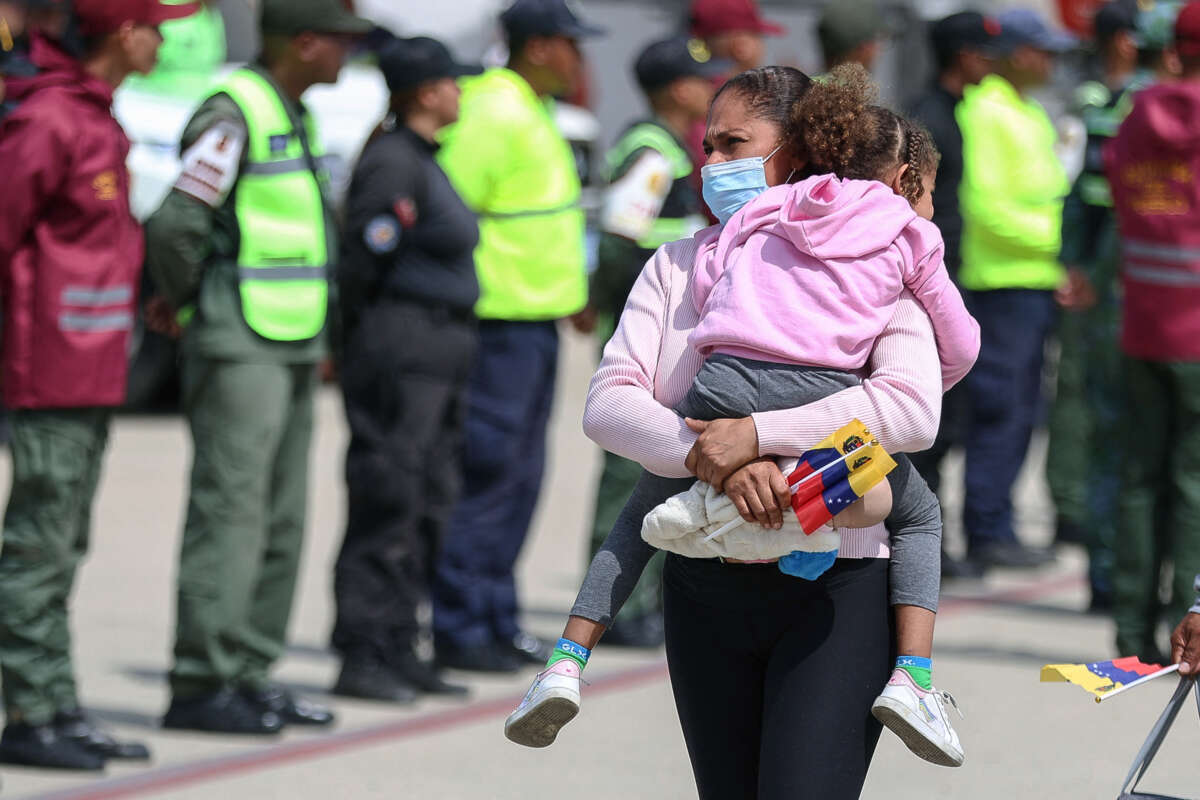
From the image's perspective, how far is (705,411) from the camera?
128 inches

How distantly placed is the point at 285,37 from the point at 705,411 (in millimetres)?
3236

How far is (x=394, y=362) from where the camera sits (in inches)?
250

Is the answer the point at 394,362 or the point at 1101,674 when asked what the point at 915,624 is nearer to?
the point at 1101,674

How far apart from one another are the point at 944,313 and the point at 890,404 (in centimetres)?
21

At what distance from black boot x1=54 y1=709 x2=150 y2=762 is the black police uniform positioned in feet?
3.43

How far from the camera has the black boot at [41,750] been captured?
538 cm

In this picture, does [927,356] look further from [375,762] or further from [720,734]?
[375,762]

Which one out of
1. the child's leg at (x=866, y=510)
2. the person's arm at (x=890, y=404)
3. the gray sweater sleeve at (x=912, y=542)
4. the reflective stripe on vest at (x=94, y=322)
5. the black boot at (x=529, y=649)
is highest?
the person's arm at (x=890, y=404)

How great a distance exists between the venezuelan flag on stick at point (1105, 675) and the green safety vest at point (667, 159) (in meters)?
4.04

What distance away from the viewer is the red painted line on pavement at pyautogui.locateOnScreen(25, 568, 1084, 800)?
525 centimetres

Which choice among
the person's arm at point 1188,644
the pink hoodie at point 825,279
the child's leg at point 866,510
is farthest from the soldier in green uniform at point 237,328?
the person's arm at point 1188,644

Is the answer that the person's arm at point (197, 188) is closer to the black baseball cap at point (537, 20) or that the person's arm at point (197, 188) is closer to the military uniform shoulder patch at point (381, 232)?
the military uniform shoulder patch at point (381, 232)

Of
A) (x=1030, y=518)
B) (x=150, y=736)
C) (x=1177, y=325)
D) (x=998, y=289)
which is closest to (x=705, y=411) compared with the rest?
(x=150, y=736)

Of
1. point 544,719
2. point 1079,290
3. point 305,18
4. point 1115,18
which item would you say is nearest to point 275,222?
point 305,18
